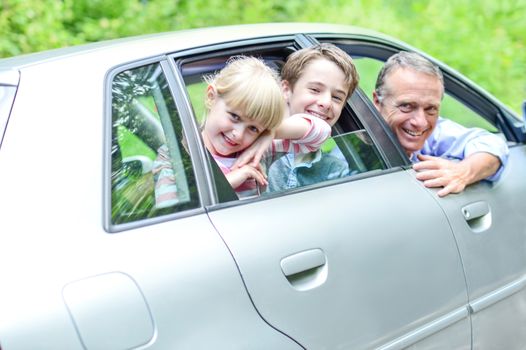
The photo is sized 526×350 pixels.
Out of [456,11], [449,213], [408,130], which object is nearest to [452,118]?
[408,130]

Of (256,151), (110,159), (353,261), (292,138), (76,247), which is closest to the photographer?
(76,247)

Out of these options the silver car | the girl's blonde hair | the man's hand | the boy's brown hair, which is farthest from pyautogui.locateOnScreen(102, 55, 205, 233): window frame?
the man's hand

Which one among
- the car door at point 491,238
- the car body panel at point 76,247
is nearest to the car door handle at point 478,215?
the car door at point 491,238

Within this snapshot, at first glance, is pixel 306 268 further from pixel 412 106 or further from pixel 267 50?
pixel 412 106

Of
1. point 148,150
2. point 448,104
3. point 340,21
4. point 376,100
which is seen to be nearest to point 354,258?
point 148,150

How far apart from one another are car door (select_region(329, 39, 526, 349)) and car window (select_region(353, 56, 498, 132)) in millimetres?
11

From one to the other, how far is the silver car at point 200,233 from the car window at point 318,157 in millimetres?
11

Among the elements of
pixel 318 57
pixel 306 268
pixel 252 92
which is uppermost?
pixel 318 57

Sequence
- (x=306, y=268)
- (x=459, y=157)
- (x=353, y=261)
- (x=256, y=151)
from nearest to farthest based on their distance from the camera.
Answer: (x=306, y=268), (x=353, y=261), (x=256, y=151), (x=459, y=157)

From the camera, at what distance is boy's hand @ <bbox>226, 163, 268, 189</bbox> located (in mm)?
2334

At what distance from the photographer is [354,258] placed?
2299 mm

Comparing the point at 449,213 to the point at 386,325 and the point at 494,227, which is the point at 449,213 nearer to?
the point at 494,227

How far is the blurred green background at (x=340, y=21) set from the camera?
684cm

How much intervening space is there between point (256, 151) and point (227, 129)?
0.45 ft
